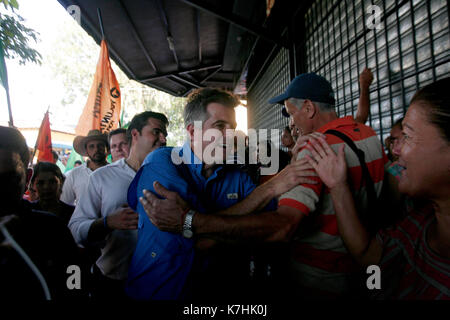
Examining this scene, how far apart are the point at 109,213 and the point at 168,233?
3.70ft

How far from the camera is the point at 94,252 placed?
2.44 m

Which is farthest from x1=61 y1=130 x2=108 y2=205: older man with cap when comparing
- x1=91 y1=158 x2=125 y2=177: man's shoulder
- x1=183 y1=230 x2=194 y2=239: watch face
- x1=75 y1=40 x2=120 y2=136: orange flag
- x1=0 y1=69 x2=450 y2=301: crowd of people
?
x1=183 y1=230 x2=194 y2=239: watch face

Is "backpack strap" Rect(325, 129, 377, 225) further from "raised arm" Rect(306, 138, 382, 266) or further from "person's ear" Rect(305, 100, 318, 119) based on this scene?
"person's ear" Rect(305, 100, 318, 119)

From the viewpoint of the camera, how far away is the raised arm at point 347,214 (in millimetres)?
1349

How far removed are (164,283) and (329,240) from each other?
1063 millimetres

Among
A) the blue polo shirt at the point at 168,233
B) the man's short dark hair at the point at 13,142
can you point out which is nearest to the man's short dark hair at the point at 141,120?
the blue polo shirt at the point at 168,233

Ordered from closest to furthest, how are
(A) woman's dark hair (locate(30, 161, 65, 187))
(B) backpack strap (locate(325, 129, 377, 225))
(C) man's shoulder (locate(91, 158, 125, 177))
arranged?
(B) backpack strap (locate(325, 129, 377, 225)) → (C) man's shoulder (locate(91, 158, 125, 177)) → (A) woman's dark hair (locate(30, 161, 65, 187))

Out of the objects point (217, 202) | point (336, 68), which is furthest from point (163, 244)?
point (336, 68)

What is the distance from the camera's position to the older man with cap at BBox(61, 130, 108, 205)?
353cm

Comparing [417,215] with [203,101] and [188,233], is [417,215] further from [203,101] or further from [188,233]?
[203,101]

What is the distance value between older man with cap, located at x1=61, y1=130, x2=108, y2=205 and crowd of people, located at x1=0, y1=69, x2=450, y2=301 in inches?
54.8

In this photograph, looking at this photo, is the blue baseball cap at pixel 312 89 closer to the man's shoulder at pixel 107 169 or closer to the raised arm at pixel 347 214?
the raised arm at pixel 347 214

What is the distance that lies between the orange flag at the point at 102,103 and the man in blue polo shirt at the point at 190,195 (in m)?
3.20
